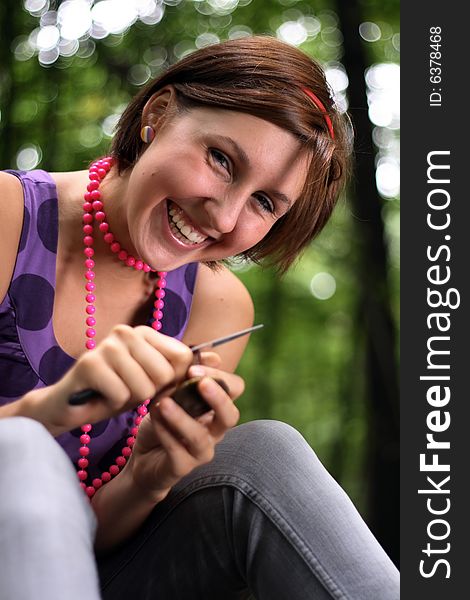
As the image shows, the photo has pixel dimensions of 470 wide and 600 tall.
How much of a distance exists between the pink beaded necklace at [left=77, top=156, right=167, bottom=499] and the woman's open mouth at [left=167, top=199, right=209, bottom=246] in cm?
16

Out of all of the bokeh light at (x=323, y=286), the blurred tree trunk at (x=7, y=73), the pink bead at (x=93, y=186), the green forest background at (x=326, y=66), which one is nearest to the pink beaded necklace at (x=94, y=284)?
the pink bead at (x=93, y=186)

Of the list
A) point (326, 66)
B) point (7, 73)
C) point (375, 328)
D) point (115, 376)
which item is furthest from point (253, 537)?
point (7, 73)

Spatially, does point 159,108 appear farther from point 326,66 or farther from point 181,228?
point 326,66

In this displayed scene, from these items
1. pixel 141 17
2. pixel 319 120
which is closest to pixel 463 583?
pixel 319 120

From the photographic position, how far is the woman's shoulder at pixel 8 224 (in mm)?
1404

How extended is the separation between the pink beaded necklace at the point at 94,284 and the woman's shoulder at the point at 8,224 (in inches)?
5.2

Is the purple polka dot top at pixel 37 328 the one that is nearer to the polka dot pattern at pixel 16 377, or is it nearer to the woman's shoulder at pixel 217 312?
the polka dot pattern at pixel 16 377

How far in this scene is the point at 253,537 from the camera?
123 cm

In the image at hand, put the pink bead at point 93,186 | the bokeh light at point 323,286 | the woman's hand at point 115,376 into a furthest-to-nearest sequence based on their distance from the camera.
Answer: the bokeh light at point 323,286 < the pink bead at point 93,186 < the woman's hand at point 115,376

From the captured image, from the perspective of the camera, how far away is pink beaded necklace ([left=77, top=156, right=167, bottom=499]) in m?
1.45

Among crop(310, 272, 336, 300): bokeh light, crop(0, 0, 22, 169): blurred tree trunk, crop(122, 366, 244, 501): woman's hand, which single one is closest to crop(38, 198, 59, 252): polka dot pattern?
crop(122, 366, 244, 501): woman's hand

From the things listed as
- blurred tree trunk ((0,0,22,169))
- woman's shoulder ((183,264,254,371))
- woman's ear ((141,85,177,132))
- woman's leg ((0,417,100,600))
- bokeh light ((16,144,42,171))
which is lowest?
woman's leg ((0,417,100,600))

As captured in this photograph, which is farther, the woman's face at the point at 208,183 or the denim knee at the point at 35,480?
the woman's face at the point at 208,183

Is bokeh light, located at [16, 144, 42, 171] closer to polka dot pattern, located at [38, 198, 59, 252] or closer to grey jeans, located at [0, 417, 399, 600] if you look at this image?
polka dot pattern, located at [38, 198, 59, 252]
